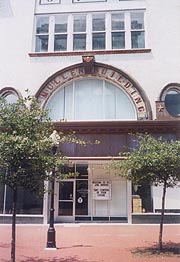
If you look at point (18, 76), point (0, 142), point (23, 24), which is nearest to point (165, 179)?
point (0, 142)

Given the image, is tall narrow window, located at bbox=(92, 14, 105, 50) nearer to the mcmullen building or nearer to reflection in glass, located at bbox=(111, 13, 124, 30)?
the mcmullen building

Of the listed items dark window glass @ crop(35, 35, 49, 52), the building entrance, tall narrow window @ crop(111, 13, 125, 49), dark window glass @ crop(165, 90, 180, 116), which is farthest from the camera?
dark window glass @ crop(35, 35, 49, 52)

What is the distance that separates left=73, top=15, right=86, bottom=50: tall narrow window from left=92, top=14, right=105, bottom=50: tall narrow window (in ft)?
1.30

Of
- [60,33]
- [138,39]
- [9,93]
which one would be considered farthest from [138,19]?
[9,93]

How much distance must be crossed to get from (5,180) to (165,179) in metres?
3.42

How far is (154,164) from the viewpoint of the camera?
645 centimetres

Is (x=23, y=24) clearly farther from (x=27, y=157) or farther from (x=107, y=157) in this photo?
(x=27, y=157)

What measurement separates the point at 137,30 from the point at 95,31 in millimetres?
1664

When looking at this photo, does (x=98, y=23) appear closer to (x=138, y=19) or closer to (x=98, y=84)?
(x=138, y=19)

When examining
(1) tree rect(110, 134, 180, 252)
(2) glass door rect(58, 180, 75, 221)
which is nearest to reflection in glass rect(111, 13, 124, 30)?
(2) glass door rect(58, 180, 75, 221)

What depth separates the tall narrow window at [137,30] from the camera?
12.4m

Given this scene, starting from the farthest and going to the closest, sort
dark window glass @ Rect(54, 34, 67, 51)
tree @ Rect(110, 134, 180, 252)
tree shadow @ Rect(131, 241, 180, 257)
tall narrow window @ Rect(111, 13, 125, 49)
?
dark window glass @ Rect(54, 34, 67, 51)
tall narrow window @ Rect(111, 13, 125, 49)
tree @ Rect(110, 134, 180, 252)
tree shadow @ Rect(131, 241, 180, 257)

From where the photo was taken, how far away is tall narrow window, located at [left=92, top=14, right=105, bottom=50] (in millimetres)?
12406

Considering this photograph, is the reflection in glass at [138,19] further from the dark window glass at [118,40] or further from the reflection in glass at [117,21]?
the dark window glass at [118,40]
